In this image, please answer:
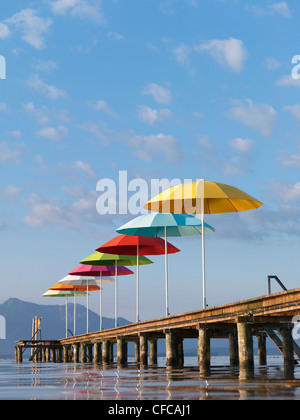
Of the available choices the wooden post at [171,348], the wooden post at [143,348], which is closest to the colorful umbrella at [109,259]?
the wooden post at [143,348]

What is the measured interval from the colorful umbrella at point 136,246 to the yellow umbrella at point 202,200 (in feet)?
24.5

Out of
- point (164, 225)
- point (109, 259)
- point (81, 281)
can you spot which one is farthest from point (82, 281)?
point (164, 225)

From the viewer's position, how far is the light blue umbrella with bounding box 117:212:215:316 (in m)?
25.9

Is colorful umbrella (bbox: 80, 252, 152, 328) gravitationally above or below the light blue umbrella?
below

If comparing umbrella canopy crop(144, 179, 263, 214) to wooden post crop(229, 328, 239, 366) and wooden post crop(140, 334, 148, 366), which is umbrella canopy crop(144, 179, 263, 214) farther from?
wooden post crop(229, 328, 239, 366)

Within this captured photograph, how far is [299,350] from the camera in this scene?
22906mm

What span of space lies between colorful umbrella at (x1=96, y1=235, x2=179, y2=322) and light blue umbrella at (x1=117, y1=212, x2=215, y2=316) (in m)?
1.64

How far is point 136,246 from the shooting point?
102 feet

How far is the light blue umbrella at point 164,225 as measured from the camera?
25938 millimetres

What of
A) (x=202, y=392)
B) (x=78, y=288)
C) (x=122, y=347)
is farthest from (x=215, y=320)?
(x=78, y=288)

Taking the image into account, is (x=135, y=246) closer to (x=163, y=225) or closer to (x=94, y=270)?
(x=163, y=225)

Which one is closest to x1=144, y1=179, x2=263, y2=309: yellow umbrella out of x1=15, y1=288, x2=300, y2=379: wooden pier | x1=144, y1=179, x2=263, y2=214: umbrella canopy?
x1=144, y1=179, x2=263, y2=214: umbrella canopy

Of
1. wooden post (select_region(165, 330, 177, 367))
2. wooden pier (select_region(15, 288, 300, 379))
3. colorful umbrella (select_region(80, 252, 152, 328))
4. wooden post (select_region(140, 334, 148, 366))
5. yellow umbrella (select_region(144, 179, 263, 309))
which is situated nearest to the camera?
wooden pier (select_region(15, 288, 300, 379))
